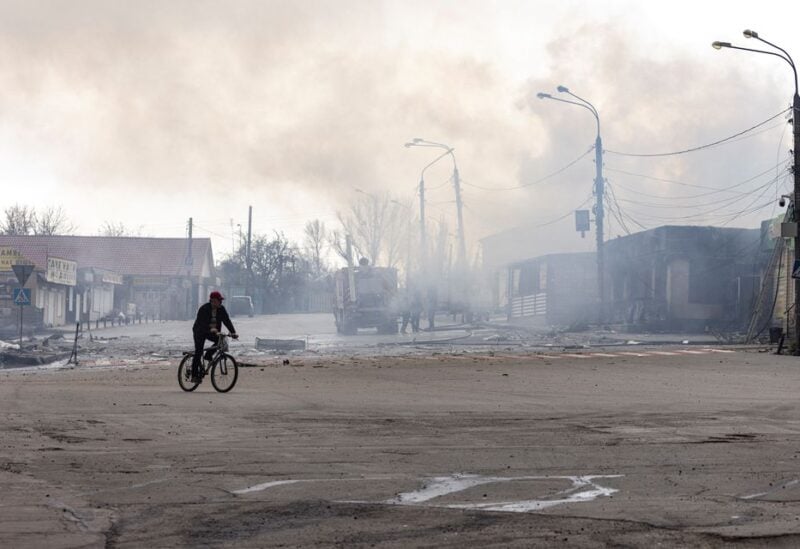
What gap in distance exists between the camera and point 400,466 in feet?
29.9

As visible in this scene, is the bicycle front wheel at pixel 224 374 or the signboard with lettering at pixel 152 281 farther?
the signboard with lettering at pixel 152 281

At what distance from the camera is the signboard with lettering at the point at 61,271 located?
63691 millimetres

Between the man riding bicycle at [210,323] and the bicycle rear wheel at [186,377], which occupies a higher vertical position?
the man riding bicycle at [210,323]

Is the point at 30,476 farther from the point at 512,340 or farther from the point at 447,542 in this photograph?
the point at 512,340

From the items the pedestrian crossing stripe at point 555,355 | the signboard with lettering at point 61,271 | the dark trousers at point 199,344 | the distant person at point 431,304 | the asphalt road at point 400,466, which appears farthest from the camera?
the signboard with lettering at point 61,271

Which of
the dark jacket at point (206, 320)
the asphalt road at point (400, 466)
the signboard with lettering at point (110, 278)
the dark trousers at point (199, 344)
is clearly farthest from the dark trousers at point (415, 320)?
the dark trousers at point (199, 344)

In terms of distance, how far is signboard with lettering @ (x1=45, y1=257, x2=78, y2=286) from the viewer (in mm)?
63691

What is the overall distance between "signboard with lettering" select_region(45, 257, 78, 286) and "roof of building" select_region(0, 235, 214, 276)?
21.1 m

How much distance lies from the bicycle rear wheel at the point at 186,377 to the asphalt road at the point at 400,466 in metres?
0.28

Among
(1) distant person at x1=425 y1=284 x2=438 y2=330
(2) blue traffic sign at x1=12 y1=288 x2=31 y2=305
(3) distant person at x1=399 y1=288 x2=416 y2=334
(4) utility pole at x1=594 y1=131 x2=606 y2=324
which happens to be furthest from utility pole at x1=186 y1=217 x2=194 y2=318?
(2) blue traffic sign at x1=12 y1=288 x2=31 y2=305

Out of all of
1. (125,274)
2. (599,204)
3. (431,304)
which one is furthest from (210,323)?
(125,274)

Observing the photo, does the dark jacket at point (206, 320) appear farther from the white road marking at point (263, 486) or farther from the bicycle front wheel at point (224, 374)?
the white road marking at point (263, 486)

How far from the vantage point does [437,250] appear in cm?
6662

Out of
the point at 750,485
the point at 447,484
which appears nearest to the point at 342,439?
the point at 447,484
